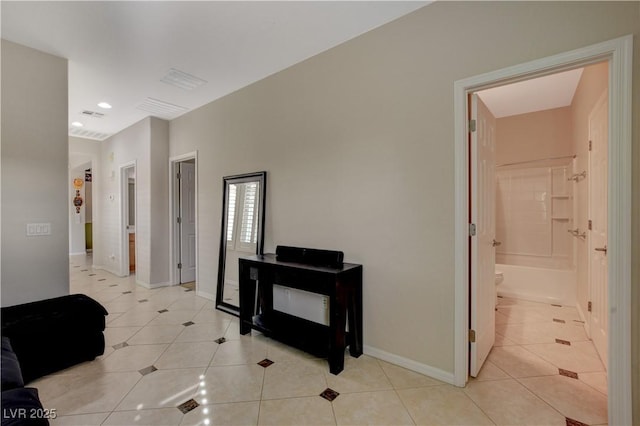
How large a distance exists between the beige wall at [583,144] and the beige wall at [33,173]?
498 cm

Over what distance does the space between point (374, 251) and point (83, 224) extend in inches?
379

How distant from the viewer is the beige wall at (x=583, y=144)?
2.64 meters

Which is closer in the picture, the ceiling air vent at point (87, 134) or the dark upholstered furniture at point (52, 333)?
the dark upholstered furniture at point (52, 333)

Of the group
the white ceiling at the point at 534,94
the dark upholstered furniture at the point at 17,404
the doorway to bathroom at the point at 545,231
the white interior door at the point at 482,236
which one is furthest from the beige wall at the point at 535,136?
the dark upholstered furniture at the point at 17,404

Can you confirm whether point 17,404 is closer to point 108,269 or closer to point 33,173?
point 33,173

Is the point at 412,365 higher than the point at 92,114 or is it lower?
lower

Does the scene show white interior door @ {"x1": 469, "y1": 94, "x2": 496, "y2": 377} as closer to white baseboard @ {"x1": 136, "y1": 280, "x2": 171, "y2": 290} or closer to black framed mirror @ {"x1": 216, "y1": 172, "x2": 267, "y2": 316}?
black framed mirror @ {"x1": 216, "y1": 172, "x2": 267, "y2": 316}

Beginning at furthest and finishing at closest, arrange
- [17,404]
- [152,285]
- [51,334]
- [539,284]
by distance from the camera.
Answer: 1. [152,285]
2. [539,284]
3. [51,334]
4. [17,404]

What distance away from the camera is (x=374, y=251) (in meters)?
2.46

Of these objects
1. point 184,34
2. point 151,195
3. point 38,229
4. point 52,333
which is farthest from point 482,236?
point 151,195

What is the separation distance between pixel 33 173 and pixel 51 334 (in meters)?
1.55

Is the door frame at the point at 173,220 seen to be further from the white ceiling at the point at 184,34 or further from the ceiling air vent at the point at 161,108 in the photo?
the white ceiling at the point at 184,34

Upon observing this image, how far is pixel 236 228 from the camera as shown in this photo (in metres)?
3.65

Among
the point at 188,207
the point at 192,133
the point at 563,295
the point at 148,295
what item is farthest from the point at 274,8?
the point at 563,295
